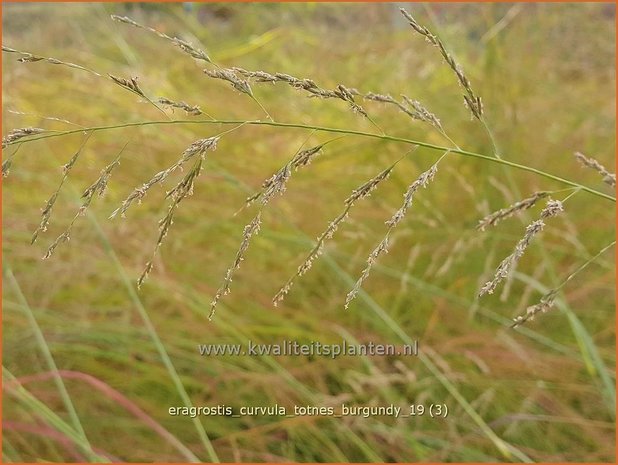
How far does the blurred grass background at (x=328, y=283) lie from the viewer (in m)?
1.44

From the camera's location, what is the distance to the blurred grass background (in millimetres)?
1437

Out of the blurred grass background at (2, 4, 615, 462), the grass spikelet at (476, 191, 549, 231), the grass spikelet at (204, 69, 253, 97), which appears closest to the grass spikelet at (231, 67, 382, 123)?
the grass spikelet at (204, 69, 253, 97)

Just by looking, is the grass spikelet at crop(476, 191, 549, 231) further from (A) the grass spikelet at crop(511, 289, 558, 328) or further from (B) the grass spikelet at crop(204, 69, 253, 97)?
(B) the grass spikelet at crop(204, 69, 253, 97)

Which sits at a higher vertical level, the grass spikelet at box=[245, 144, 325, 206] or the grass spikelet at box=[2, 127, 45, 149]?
the grass spikelet at box=[2, 127, 45, 149]

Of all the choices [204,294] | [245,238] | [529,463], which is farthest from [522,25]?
[245,238]

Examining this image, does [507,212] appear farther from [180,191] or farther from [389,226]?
[180,191]

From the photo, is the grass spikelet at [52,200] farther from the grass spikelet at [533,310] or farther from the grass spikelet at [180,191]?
the grass spikelet at [533,310]

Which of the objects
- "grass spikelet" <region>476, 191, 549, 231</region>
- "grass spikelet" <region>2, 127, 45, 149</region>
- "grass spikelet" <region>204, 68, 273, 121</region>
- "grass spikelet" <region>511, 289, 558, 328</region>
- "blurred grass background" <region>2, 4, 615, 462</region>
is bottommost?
"grass spikelet" <region>511, 289, 558, 328</region>

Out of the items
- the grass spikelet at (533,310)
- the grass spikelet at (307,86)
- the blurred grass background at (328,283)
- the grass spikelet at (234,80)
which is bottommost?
the grass spikelet at (533,310)

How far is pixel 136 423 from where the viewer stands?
1464 mm

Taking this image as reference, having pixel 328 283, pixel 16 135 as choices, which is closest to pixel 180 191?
pixel 16 135

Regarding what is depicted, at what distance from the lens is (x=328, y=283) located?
5.94 feet


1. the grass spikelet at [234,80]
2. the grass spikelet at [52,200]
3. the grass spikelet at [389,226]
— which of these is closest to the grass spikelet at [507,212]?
the grass spikelet at [389,226]

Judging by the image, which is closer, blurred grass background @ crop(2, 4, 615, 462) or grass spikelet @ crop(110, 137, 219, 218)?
grass spikelet @ crop(110, 137, 219, 218)
